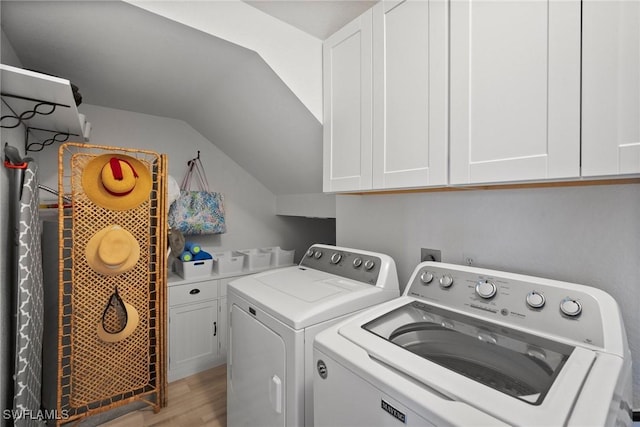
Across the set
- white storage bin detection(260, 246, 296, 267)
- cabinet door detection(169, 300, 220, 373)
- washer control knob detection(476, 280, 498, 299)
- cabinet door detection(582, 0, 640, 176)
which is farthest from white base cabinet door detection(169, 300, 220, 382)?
cabinet door detection(582, 0, 640, 176)

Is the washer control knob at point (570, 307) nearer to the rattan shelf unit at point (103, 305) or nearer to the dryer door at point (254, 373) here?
the dryer door at point (254, 373)

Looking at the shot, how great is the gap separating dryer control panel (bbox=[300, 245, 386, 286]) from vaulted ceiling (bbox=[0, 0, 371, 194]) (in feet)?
2.56

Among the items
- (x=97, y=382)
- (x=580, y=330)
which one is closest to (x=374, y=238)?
(x=580, y=330)

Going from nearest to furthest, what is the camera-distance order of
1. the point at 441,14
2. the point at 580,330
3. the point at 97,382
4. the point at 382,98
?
the point at 580,330
the point at 441,14
the point at 382,98
the point at 97,382

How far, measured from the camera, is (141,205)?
78.5 inches

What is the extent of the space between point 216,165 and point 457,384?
302cm

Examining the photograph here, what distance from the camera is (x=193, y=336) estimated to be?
252 cm

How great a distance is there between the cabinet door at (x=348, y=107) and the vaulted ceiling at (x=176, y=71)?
132mm

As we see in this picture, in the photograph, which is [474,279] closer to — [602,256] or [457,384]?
[602,256]

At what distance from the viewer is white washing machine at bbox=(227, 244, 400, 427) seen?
3.87ft

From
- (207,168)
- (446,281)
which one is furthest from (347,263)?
(207,168)

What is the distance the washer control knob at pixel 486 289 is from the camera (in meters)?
1.16

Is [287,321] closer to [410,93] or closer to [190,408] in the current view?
[410,93]

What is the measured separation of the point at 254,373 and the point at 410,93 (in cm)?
153
